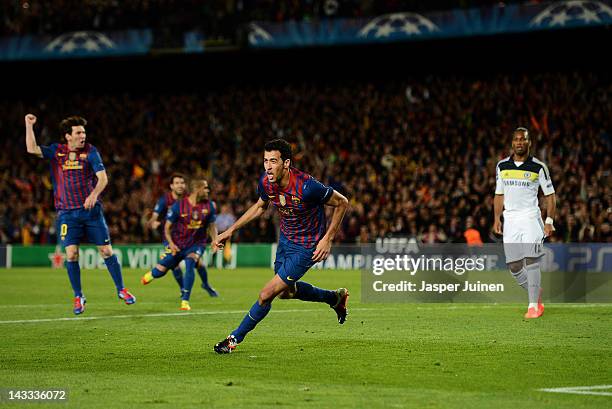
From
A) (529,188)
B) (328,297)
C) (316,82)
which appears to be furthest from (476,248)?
(316,82)

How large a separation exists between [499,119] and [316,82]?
32.1 ft

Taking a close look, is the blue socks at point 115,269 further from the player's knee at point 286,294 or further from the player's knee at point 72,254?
the player's knee at point 286,294

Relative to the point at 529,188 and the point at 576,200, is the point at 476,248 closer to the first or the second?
the point at 529,188

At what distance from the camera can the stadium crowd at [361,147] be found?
2708 centimetres

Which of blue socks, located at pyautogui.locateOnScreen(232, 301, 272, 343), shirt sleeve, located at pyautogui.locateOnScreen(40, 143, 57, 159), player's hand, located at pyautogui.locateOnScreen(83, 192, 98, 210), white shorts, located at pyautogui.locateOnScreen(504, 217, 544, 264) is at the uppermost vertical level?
shirt sleeve, located at pyautogui.locateOnScreen(40, 143, 57, 159)

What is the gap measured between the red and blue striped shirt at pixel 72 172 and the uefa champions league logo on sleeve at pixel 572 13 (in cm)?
2033

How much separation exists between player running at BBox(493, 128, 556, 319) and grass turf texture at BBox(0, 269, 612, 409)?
59cm

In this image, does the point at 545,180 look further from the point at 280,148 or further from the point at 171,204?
the point at 171,204

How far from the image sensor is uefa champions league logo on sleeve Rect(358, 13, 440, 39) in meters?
33.2

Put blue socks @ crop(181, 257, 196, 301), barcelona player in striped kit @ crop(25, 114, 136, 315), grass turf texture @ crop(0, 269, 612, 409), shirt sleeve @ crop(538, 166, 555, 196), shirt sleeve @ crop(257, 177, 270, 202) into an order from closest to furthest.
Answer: grass turf texture @ crop(0, 269, 612, 409)
shirt sleeve @ crop(257, 177, 270, 202)
shirt sleeve @ crop(538, 166, 555, 196)
barcelona player in striped kit @ crop(25, 114, 136, 315)
blue socks @ crop(181, 257, 196, 301)

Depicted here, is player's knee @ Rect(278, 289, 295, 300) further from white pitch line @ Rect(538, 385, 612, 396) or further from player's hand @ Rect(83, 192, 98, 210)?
player's hand @ Rect(83, 192, 98, 210)

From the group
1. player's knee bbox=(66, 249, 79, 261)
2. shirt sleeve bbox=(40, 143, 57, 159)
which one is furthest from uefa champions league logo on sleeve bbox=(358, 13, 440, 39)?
player's knee bbox=(66, 249, 79, 261)

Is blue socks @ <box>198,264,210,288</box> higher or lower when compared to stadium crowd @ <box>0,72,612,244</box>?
lower

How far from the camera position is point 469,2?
33406 mm
